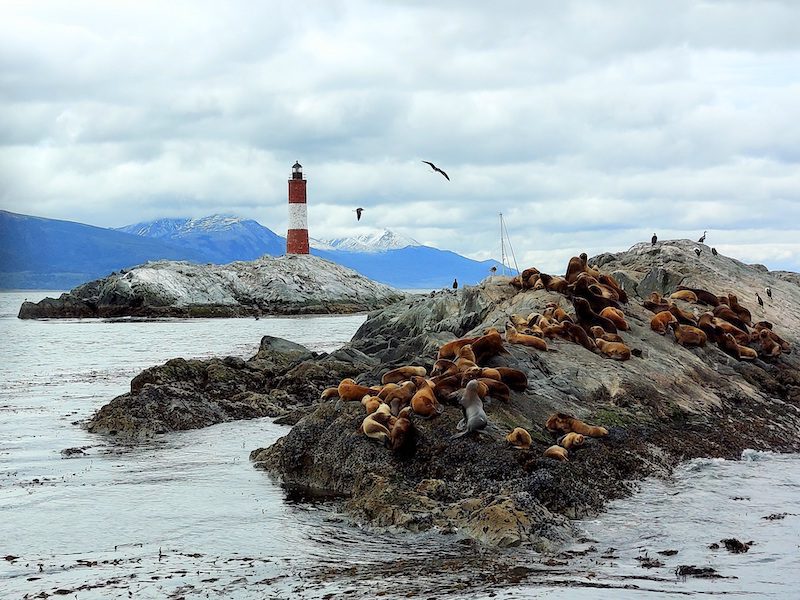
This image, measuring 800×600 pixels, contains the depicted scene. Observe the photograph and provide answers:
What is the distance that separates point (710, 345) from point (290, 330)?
45944 millimetres

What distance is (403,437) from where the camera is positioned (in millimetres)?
13195

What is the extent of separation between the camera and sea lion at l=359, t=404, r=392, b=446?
13.5 metres

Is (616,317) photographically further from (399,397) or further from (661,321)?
(399,397)

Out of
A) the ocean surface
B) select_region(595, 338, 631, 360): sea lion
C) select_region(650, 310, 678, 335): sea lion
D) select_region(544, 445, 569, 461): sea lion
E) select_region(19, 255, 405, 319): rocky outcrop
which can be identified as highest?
select_region(19, 255, 405, 319): rocky outcrop

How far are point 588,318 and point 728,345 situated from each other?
12.2 feet

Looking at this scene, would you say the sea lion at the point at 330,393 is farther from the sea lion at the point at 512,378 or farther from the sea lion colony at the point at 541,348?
the sea lion at the point at 512,378

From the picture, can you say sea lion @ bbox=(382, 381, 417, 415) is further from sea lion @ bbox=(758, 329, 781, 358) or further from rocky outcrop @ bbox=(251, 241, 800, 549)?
sea lion @ bbox=(758, 329, 781, 358)

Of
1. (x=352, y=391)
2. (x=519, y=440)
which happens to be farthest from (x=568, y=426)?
(x=352, y=391)

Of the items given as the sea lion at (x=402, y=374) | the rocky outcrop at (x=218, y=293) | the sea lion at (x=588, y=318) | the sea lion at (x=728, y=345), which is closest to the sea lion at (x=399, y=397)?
the sea lion at (x=402, y=374)

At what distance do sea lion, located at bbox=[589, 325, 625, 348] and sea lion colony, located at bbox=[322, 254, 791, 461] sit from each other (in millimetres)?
19

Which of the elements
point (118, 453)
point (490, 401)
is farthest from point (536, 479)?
point (118, 453)

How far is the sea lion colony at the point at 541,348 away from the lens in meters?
13.5

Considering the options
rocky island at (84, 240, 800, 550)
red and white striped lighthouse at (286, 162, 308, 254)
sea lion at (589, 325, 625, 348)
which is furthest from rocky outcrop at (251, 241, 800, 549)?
red and white striped lighthouse at (286, 162, 308, 254)

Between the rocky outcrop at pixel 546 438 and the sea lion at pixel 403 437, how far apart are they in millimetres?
110
